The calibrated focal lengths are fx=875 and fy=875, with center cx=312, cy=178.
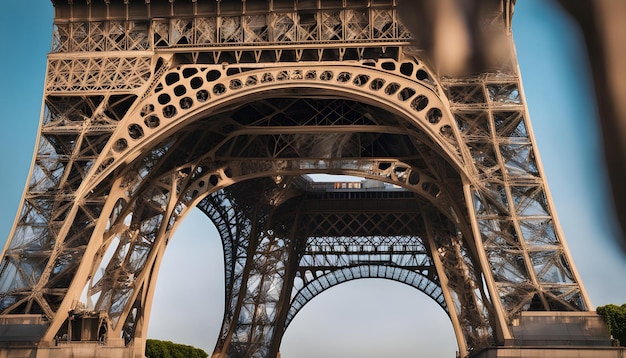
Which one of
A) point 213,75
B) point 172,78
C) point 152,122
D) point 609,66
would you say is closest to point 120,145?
point 152,122

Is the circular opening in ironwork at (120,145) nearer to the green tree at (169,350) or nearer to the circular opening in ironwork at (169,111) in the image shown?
the circular opening in ironwork at (169,111)

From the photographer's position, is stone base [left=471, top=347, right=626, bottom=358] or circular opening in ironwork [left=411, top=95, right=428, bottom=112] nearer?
stone base [left=471, top=347, right=626, bottom=358]

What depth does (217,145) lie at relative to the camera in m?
32.3

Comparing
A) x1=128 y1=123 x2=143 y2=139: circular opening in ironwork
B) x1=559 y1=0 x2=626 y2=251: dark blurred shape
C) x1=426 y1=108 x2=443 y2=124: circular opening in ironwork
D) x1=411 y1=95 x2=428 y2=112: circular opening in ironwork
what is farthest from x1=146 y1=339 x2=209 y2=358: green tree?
x1=559 y1=0 x2=626 y2=251: dark blurred shape

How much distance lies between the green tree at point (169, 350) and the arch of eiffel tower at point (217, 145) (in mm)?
19149

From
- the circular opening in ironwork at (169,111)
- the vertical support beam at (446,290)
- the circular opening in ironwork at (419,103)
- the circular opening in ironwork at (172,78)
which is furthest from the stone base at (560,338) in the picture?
the vertical support beam at (446,290)

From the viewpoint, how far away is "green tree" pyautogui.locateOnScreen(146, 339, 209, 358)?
51969mm

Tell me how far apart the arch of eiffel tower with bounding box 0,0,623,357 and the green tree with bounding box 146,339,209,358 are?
19.1 m

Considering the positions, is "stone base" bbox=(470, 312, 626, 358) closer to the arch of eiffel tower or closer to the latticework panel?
the arch of eiffel tower

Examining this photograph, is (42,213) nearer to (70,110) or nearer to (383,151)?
(70,110)

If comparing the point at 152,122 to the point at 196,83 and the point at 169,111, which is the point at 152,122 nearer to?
the point at 169,111

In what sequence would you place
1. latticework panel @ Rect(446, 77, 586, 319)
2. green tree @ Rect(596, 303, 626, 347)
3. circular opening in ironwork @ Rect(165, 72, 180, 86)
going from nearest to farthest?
latticework panel @ Rect(446, 77, 586, 319) < circular opening in ironwork @ Rect(165, 72, 180, 86) < green tree @ Rect(596, 303, 626, 347)

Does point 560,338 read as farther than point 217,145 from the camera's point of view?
No

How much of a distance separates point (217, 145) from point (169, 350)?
2576cm
